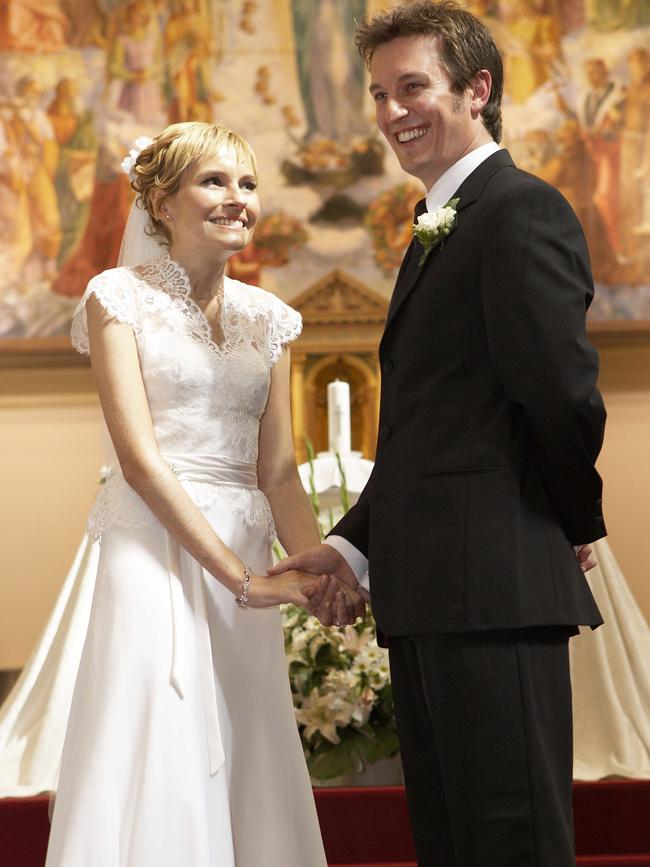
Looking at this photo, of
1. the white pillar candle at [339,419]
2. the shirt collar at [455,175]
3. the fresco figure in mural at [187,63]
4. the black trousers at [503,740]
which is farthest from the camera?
the fresco figure in mural at [187,63]

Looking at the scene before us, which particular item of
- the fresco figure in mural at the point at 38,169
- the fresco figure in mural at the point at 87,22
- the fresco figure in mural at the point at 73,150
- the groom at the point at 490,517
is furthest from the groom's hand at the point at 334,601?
the fresco figure in mural at the point at 87,22

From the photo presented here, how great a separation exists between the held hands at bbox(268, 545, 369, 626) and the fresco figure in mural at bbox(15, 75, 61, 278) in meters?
6.69

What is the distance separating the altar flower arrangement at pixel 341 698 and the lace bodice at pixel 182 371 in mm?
1350

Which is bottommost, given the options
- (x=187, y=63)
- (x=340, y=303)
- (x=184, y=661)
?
(x=184, y=661)

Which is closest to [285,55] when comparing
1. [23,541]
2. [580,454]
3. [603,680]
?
[23,541]

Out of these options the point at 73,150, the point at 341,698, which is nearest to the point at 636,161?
the point at 73,150

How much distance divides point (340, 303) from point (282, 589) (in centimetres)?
645

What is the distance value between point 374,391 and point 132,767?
21.5ft

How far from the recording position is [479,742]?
7.33 ft

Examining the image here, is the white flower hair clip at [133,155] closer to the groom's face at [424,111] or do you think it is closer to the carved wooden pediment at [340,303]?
the groom's face at [424,111]

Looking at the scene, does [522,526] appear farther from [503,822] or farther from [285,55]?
[285,55]

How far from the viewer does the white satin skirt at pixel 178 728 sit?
2551 mm

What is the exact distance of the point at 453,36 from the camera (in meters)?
2.61

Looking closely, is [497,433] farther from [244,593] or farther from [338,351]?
[338,351]
